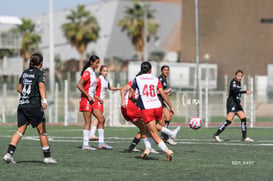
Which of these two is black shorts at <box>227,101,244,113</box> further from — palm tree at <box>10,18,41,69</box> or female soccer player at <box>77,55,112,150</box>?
palm tree at <box>10,18,41,69</box>

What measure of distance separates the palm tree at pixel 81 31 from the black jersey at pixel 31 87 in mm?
72532

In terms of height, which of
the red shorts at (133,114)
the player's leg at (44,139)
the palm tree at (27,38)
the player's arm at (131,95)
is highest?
the palm tree at (27,38)

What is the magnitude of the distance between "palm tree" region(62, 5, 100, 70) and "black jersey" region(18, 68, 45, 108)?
72532 millimetres

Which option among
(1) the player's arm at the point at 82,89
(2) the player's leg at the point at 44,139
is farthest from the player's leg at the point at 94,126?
(2) the player's leg at the point at 44,139

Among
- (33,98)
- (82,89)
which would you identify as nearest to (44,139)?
(33,98)

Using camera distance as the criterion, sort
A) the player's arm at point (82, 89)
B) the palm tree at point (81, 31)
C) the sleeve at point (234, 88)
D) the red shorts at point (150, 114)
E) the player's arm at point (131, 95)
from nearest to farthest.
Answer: the red shorts at point (150, 114) < the player's arm at point (131, 95) < the player's arm at point (82, 89) < the sleeve at point (234, 88) < the palm tree at point (81, 31)

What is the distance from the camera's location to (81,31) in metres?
86.3

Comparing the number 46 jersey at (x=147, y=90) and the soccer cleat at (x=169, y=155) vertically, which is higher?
the number 46 jersey at (x=147, y=90)

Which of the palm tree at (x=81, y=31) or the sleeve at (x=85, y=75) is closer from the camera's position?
the sleeve at (x=85, y=75)

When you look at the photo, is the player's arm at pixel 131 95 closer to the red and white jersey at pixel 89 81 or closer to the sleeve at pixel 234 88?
the red and white jersey at pixel 89 81

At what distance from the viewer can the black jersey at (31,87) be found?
13.2 m

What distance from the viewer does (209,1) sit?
7162cm

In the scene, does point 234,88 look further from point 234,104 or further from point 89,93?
point 89,93

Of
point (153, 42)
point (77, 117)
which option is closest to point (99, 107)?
point (77, 117)
